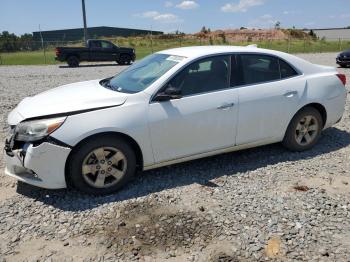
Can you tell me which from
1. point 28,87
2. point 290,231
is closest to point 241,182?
point 290,231

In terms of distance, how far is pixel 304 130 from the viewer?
17.4ft

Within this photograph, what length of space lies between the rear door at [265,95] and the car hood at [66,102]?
1558mm

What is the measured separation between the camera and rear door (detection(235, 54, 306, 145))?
15.3 feet

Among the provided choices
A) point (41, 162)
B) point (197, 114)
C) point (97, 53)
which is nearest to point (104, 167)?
point (41, 162)

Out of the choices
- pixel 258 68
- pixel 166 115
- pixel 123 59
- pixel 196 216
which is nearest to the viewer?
pixel 196 216

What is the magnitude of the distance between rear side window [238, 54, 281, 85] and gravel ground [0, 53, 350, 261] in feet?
3.71

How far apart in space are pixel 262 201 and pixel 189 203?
2.57 ft

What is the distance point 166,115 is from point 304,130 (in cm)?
228

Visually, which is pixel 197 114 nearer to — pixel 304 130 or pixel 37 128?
pixel 37 128

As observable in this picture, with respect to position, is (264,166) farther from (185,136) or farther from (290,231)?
(290,231)

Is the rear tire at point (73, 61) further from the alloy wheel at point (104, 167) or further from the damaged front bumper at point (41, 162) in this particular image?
the alloy wheel at point (104, 167)

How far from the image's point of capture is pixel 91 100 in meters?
4.06

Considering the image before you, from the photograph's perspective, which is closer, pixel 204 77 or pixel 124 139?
pixel 124 139

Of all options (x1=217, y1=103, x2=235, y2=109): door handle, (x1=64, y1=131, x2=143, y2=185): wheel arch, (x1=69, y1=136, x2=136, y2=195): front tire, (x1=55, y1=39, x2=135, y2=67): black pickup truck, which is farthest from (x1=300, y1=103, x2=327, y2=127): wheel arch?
(x1=55, y1=39, x2=135, y2=67): black pickup truck
